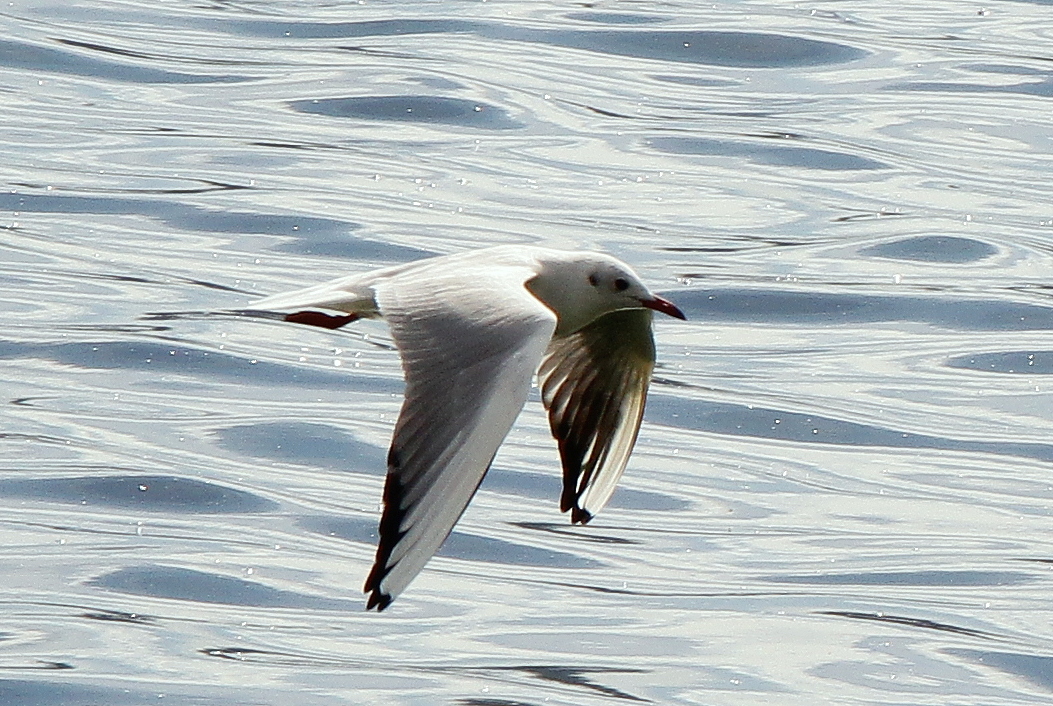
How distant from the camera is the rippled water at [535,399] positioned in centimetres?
983

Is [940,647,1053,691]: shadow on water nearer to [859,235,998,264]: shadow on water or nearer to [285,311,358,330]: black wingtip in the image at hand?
[285,311,358,330]: black wingtip

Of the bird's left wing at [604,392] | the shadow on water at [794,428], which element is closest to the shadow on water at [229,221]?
the shadow on water at [794,428]

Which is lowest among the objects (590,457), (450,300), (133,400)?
(133,400)


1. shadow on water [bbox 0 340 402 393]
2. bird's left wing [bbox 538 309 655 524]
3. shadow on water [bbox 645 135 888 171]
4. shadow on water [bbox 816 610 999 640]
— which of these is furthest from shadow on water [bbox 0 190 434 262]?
bird's left wing [bbox 538 309 655 524]

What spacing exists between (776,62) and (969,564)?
36.0ft

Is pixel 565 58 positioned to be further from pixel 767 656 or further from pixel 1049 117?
pixel 767 656

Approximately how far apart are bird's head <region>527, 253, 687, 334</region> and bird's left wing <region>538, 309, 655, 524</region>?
0.25 m

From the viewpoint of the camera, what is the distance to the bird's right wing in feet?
19.5

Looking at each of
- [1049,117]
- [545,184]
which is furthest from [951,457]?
[1049,117]

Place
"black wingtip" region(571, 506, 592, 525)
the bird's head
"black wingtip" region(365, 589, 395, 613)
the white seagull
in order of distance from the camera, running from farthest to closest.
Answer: "black wingtip" region(571, 506, 592, 525) → the bird's head → the white seagull → "black wingtip" region(365, 589, 395, 613)

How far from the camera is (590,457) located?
8367mm

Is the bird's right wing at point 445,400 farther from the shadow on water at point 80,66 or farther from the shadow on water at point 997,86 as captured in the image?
the shadow on water at point 997,86

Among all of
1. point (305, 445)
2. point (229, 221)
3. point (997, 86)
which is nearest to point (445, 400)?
point (305, 445)

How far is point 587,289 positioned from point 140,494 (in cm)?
401
